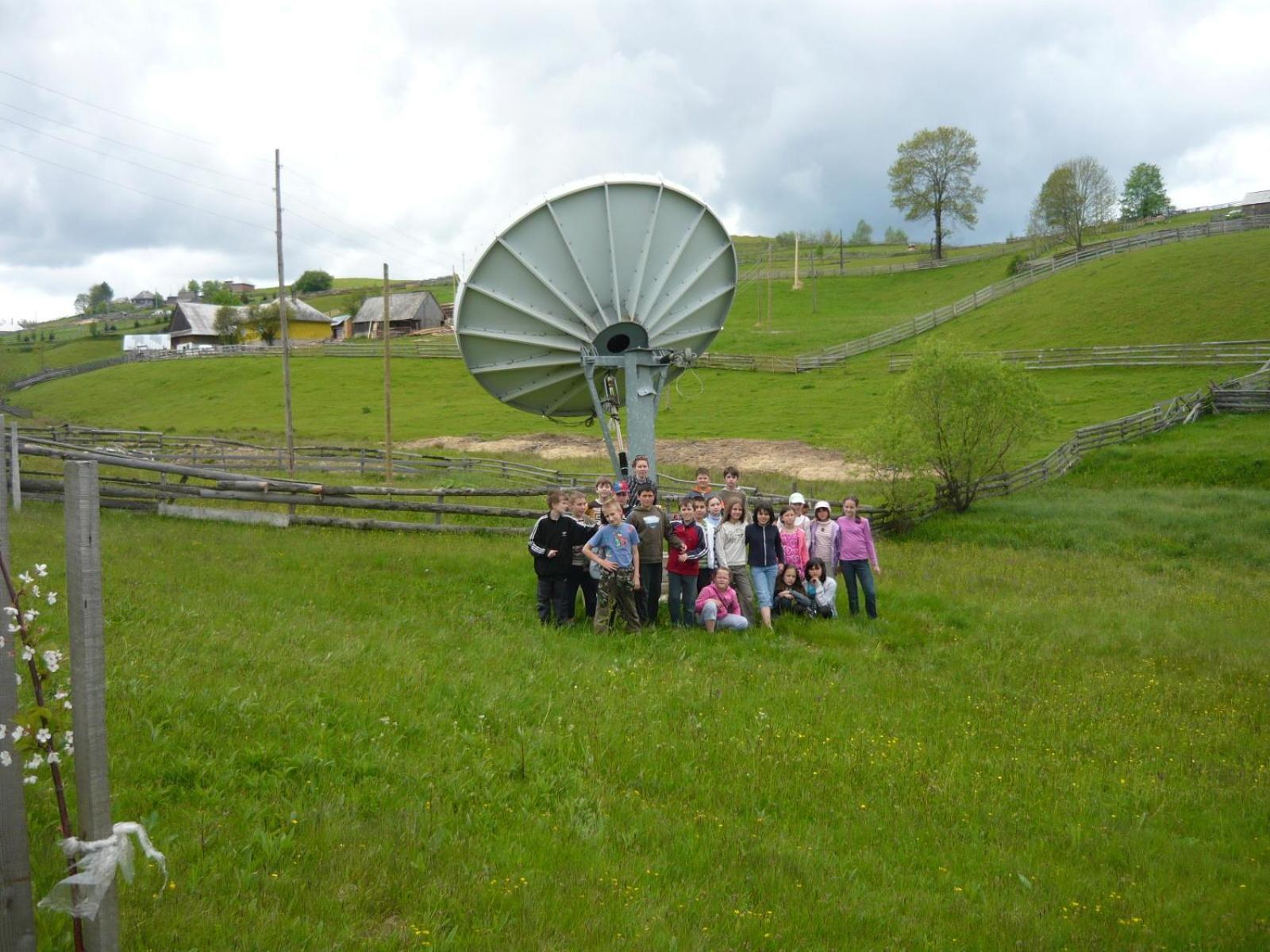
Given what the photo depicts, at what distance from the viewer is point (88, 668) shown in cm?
377

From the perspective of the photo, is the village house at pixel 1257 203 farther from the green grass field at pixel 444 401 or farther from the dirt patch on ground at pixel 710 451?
the dirt patch on ground at pixel 710 451

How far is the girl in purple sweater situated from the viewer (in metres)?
13.4

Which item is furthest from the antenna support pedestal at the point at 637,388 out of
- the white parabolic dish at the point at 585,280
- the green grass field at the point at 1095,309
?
the green grass field at the point at 1095,309

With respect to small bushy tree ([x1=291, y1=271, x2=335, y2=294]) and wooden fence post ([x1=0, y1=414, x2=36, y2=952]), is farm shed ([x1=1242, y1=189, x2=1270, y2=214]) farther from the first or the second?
small bushy tree ([x1=291, y1=271, x2=335, y2=294])

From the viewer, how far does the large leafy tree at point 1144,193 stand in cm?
12012

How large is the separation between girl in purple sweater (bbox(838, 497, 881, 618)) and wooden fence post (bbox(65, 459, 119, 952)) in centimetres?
1075

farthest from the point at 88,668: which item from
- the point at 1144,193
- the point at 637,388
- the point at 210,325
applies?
the point at 1144,193

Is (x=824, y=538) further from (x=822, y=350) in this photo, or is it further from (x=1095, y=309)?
(x=1095, y=309)

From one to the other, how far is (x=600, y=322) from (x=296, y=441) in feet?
101

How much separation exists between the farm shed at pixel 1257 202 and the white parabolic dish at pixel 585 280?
84265mm

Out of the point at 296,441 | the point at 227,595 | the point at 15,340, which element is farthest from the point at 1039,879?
the point at 15,340

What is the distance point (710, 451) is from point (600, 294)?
2352 centimetres

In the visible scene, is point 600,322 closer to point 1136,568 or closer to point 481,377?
point 481,377

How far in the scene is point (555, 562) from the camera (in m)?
11.8
